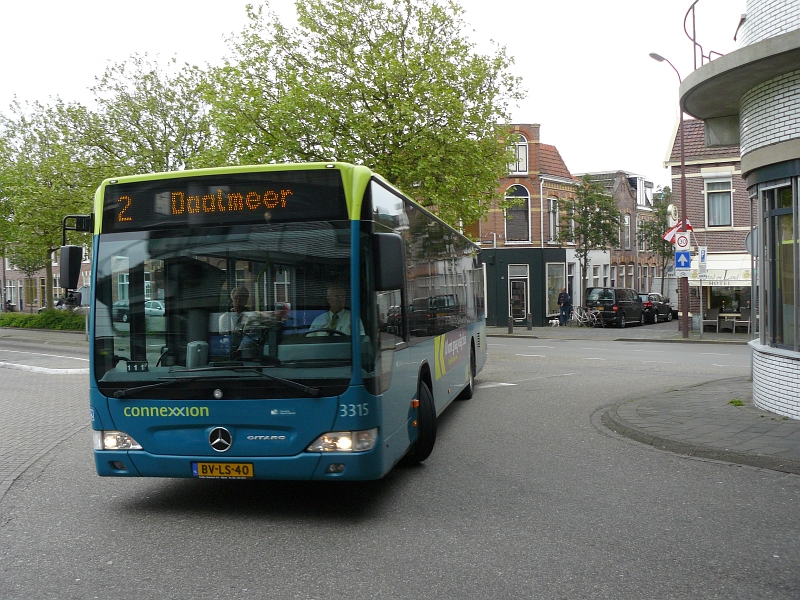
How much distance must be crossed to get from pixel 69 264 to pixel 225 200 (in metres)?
1.41

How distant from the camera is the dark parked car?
43.2m

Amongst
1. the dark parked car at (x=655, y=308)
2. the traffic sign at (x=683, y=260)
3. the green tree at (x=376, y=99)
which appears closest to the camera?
the green tree at (x=376, y=99)

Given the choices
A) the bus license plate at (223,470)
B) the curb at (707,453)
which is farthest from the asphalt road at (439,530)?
the bus license plate at (223,470)

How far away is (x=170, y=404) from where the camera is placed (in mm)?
6324

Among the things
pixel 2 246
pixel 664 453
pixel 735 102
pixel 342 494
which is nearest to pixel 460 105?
pixel 735 102

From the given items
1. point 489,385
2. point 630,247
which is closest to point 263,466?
point 489,385

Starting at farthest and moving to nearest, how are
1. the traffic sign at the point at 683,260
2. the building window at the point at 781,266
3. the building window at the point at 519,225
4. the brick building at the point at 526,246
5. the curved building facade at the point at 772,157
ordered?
the building window at the point at 519,225, the brick building at the point at 526,246, the traffic sign at the point at 683,260, the building window at the point at 781,266, the curved building facade at the point at 772,157

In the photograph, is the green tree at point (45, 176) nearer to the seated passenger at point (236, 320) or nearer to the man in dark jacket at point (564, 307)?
the man in dark jacket at point (564, 307)

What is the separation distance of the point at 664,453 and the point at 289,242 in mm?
4726

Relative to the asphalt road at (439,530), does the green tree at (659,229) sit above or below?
above

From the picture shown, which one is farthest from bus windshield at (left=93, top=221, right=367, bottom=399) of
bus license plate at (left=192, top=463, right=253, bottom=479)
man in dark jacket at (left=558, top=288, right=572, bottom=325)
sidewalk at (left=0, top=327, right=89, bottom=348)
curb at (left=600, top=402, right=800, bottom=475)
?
man in dark jacket at (left=558, top=288, right=572, bottom=325)

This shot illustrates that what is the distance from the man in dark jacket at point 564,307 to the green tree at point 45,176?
21706 millimetres

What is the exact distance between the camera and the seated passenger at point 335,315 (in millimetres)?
6172

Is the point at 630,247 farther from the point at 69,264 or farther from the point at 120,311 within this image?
the point at 120,311
